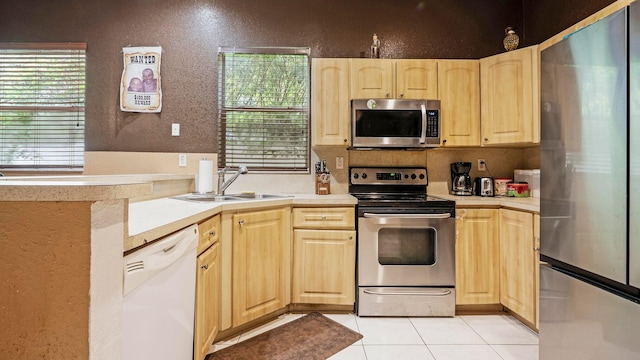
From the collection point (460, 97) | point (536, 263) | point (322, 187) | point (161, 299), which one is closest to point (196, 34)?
point (322, 187)

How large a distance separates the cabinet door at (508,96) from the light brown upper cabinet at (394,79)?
414 mm

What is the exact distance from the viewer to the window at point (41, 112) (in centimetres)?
286

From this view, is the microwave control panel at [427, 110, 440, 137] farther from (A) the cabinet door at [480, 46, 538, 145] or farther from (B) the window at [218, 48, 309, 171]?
(B) the window at [218, 48, 309, 171]

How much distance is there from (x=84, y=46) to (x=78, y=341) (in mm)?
3075

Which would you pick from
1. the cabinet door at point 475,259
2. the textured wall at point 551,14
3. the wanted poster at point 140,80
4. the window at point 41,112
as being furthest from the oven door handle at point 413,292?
the window at point 41,112

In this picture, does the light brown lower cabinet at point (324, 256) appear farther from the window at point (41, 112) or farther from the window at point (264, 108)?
the window at point (41, 112)

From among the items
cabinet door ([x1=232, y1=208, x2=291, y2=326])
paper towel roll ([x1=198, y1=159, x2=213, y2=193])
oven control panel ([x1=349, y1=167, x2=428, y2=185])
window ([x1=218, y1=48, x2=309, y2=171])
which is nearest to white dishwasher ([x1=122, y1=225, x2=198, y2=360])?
cabinet door ([x1=232, y1=208, x2=291, y2=326])

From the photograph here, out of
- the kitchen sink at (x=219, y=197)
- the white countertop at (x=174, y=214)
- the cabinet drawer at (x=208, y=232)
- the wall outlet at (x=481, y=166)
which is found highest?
the wall outlet at (x=481, y=166)

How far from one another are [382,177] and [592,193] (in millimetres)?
1757

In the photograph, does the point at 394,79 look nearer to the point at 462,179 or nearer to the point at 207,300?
the point at 462,179

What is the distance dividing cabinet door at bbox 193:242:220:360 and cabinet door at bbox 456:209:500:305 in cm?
164

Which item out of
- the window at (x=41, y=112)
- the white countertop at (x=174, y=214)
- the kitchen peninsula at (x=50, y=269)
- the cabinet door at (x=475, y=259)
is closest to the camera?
the kitchen peninsula at (x=50, y=269)

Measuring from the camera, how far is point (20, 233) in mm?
652

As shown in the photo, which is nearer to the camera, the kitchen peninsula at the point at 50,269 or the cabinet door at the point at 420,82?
the kitchen peninsula at the point at 50,269
